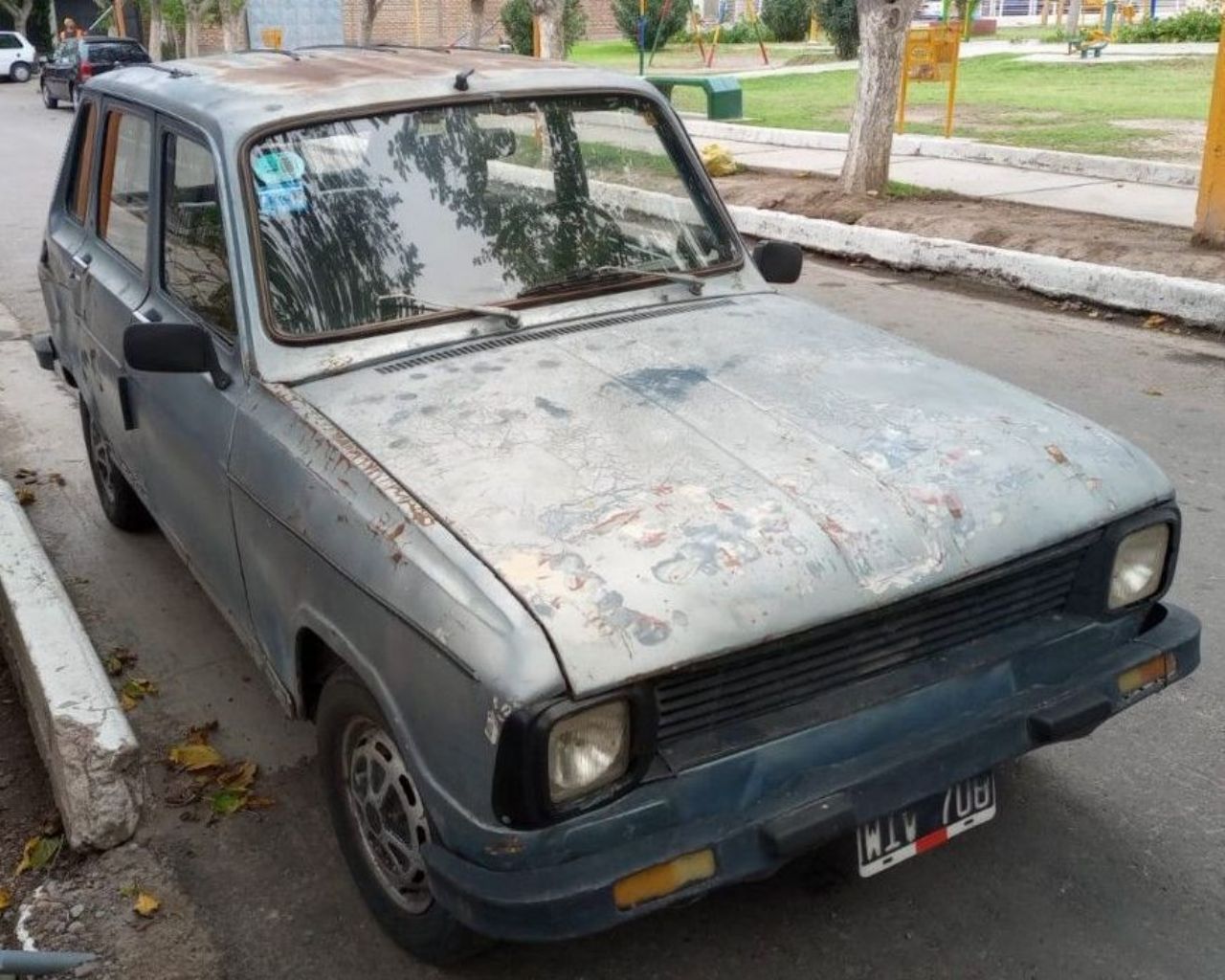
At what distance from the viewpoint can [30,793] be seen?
3.62 meters

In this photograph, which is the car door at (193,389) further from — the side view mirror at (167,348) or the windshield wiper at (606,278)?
the windshield wiper at (606,278)

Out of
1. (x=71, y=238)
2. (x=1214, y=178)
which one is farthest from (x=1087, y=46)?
(x=71, y=238)

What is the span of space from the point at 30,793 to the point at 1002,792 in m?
2.70

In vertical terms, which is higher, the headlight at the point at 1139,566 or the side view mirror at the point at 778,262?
the side view mirror at the point at 778,262

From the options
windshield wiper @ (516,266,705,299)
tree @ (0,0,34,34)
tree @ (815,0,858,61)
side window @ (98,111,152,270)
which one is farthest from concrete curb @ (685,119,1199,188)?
tree @ (0,0,34,34)

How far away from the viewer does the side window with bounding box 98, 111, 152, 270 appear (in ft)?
13.2

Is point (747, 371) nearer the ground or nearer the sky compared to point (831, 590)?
nearer the sky

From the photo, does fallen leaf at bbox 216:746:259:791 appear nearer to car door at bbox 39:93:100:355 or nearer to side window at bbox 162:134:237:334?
side window at bbox 162:134:237:334

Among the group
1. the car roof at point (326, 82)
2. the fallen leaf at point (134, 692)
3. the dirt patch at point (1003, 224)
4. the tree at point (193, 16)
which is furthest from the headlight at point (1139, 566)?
the tree at point (193, 16)

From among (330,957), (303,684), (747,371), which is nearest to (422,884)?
(330,957)

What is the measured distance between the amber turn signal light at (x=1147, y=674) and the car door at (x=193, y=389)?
2.10 m

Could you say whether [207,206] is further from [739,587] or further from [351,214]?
[739,587]

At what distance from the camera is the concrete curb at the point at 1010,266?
7891 millimetres

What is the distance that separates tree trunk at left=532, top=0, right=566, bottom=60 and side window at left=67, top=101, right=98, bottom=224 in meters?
9.88
